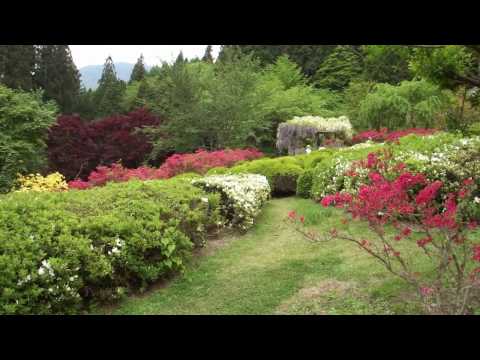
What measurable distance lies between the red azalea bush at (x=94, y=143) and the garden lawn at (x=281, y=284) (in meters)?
10.2

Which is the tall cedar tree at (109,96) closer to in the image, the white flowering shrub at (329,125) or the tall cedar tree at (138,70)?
the tall cedar tree at (138,70)

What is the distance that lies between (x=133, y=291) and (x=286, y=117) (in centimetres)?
1444

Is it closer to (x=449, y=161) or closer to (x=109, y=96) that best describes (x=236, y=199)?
(x=449, y=161)

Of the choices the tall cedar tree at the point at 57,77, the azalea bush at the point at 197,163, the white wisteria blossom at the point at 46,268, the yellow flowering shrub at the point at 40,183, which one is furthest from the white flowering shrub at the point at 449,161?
the tall cedar tree at the point at 57,77

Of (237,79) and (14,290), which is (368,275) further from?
(237,79)

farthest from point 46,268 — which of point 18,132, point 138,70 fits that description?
point 138,70

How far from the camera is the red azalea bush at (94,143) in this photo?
581 inches

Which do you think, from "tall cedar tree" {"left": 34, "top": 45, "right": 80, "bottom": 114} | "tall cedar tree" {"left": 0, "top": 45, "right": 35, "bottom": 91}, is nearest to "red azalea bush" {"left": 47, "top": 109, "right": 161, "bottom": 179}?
"tall cedar tree" {"left": 0, "top": 45, "right": 35, "bottom": 91}

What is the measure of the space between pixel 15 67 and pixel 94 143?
965 cm

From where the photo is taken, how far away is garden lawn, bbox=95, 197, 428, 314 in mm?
3972

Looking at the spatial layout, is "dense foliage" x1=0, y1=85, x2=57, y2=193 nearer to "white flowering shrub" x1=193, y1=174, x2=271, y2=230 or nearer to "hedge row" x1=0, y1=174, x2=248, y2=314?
Result: "white flowering shrub" x1=193, y1=174, x2=271, y2=230
